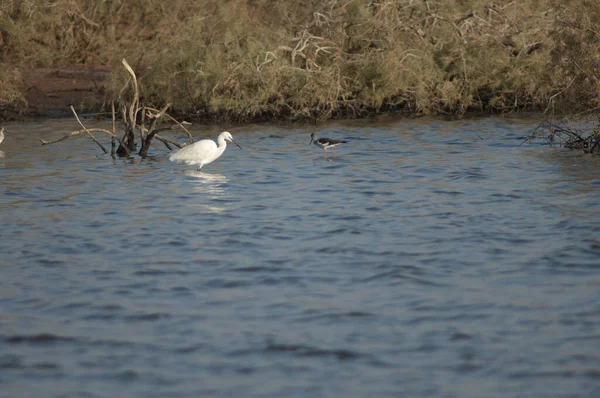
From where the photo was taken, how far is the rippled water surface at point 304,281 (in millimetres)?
5727

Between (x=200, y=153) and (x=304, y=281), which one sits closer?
(x=304, y=281)

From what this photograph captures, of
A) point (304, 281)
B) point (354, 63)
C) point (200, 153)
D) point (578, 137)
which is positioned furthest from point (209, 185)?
point (354, 63)

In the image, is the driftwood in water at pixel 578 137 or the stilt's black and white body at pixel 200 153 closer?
the driftwood in water at pixel 578 137

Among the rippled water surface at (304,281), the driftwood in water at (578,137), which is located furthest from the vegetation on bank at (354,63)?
the rippled water surface at (304,281)

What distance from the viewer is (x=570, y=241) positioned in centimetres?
891

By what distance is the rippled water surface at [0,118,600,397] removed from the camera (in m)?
5.73

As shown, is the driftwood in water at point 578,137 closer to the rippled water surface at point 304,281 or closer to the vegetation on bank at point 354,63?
the rippled water surface at point 304,281

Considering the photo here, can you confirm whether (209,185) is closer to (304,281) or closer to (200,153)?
(200,153)

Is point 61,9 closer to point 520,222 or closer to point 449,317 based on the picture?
point 520,222

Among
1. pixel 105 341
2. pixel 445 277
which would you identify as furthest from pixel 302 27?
pixel 105 341

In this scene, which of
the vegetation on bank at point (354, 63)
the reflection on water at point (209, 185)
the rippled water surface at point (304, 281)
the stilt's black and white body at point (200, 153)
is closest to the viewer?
the rippled water surface at point (304, 281)

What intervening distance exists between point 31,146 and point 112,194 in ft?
17.6

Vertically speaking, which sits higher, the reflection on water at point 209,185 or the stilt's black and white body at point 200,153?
the stilt's black and white body at point 200,153

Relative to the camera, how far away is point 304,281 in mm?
7801
